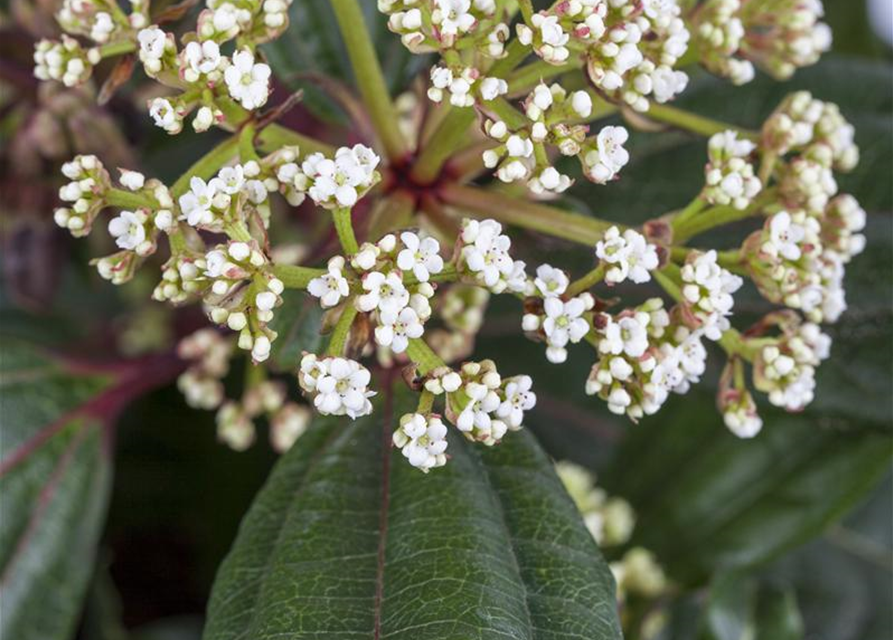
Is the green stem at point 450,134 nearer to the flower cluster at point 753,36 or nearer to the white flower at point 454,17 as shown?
the white flower at point 454,17

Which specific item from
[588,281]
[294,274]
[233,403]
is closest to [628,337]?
[588,281]

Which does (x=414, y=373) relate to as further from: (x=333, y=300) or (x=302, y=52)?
(x=302, y=52)

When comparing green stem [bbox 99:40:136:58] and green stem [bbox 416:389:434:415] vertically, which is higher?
green stem [bbox 99:40:136:58]

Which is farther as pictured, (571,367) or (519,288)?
(571,367)

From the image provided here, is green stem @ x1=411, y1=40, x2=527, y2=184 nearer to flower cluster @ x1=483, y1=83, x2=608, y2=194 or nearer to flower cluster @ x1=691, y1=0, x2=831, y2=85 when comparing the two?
flower cluster @ x1=483, y1=83, x2=608, y2=194

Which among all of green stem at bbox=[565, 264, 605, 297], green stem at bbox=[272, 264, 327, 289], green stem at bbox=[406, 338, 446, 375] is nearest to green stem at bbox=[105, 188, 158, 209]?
green stem at bbox=[272, 264, 327, 289]

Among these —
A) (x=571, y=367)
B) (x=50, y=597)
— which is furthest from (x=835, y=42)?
(x=50, y=597)
